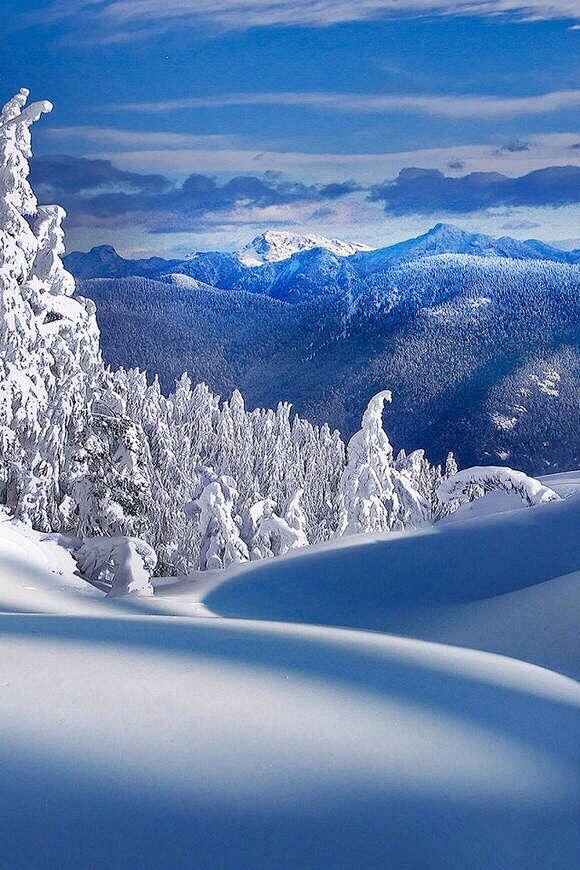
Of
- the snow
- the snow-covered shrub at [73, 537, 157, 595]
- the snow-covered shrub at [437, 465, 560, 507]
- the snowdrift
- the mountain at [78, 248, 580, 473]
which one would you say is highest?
the snow

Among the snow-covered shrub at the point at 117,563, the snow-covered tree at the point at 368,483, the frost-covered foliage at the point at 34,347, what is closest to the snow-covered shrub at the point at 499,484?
the snow-covered shrub at the point at 117,563

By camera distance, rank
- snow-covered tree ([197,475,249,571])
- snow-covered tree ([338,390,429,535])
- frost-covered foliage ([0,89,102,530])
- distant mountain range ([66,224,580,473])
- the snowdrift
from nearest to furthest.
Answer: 1. the snowdrift
2. frost-covered foliage ([0,89,102,530])
3. snow-covered tree ([197,475,249,571])
4. snow-covered tree ([338,390,429,535])
5. distant mountain range ([66,224,580,473])

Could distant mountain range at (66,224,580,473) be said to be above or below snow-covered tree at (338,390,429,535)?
below

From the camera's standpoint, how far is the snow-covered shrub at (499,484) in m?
15.8

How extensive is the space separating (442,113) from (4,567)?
5782 centimetres

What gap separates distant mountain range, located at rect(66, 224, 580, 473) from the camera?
122188mm

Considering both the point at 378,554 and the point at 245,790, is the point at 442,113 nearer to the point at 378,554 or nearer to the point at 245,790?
the point at 378,554

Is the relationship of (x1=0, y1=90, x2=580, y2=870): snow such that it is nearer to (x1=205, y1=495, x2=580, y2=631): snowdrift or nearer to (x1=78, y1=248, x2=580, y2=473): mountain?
(x1=205, y1=495, x2=580, y2=631): snowdrift

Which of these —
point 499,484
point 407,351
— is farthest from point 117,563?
point 407,351

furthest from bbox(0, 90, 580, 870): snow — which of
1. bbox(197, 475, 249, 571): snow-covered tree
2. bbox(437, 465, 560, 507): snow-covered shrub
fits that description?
bbox(197, 475, 249, 571): snow-covered tree

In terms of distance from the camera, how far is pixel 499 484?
16312 mm

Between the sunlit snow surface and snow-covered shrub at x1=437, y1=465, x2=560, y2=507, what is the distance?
A: 1035cm

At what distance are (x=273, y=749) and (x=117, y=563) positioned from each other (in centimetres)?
1059

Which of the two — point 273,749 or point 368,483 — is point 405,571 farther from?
point 368,483
